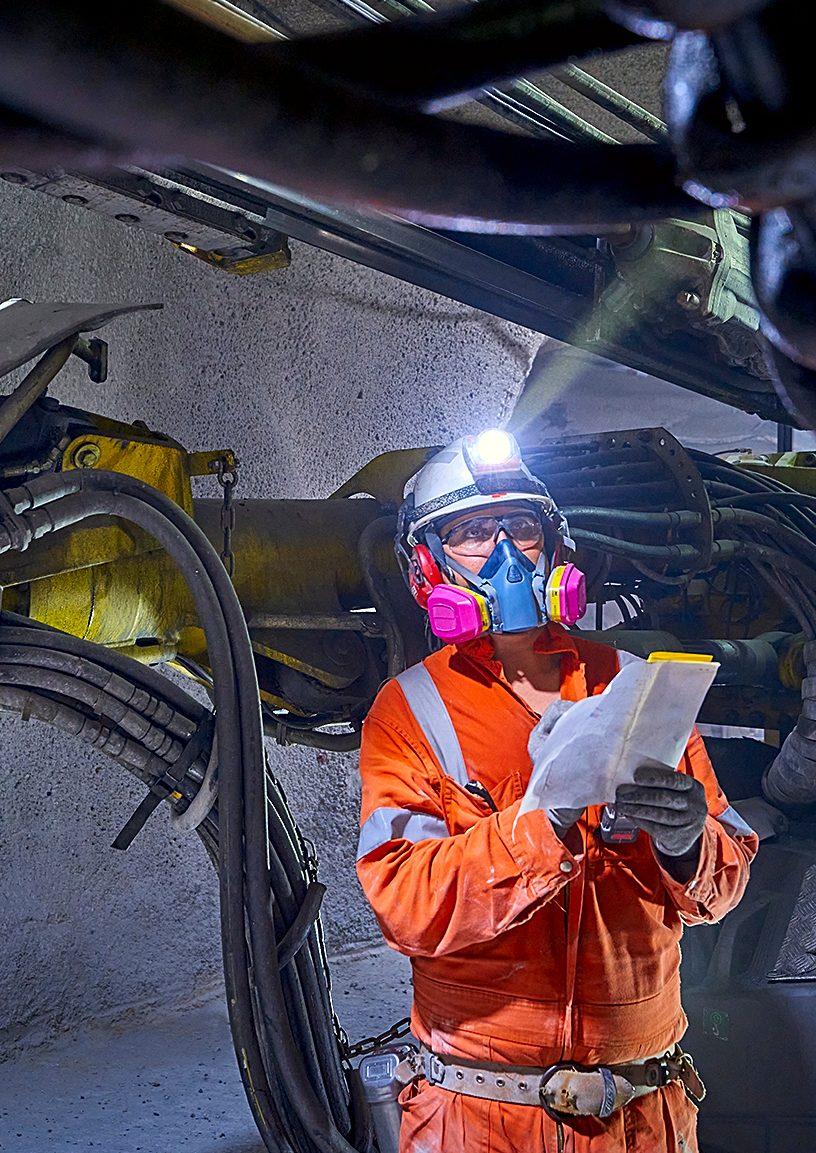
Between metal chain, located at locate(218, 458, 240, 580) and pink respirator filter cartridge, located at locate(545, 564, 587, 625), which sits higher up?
metal chain, located at locate(218, 458, 240, 580)

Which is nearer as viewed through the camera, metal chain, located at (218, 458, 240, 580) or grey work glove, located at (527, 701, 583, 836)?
grey work glove, located at (527, 701, 583, 836)

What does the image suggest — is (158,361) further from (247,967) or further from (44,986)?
(247,967)

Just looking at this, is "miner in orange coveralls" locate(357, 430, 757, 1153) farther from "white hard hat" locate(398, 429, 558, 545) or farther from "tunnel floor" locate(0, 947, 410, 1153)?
"tunnel floor" locate(0, 947, 410, 1153)

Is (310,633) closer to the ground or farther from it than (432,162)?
closer to the ground

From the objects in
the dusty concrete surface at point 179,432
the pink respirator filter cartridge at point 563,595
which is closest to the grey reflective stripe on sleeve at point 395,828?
the pink respirator filter cartridge at point 563,595

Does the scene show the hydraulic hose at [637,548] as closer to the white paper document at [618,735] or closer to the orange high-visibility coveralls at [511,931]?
the orange high-visibility coveralls at [511,931]

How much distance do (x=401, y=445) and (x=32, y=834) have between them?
274cm

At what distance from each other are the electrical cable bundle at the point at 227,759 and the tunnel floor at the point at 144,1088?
3.70ft

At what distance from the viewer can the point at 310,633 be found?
10.2ft

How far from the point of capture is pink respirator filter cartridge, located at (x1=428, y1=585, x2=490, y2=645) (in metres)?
2.01

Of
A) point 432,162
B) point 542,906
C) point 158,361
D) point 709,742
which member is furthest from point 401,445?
point 432,162

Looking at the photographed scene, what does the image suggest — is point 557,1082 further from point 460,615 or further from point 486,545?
point 486,545

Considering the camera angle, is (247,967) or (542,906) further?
(247,967)

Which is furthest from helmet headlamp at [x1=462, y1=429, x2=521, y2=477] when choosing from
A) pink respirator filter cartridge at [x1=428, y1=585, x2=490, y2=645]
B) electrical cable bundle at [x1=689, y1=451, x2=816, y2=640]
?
electrical cable bundle at [x1=689, y1=451, x2=816, y2=640]
